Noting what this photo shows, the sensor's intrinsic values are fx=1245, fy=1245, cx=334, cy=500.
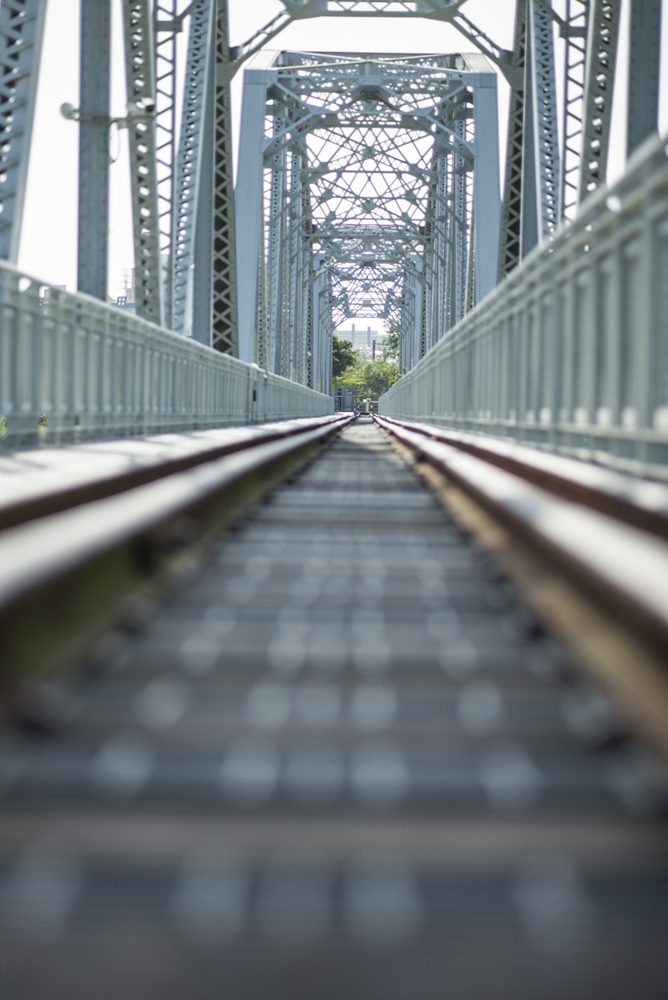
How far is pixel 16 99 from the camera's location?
1166 centimetres

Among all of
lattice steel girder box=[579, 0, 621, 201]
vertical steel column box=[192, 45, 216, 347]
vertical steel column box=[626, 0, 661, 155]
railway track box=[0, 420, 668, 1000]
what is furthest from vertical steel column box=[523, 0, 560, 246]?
railway track box=[0, 420, 668, 1000]

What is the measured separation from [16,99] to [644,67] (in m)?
6.55

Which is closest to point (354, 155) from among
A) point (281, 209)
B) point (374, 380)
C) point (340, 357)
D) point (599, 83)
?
point (281, 209)

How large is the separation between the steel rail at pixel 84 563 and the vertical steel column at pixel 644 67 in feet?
29.0

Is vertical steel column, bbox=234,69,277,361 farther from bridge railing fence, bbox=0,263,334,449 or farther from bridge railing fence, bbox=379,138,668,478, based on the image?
bridge railing fence, bbox=379,138,668,478

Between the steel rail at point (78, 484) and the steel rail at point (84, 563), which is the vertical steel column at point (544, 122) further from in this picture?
the steel rail at point (84, 563)

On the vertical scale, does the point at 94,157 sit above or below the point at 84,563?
above

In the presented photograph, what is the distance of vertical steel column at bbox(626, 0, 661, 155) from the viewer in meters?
13.3

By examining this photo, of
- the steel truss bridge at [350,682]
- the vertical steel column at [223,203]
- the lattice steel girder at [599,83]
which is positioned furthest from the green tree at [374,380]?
the steel truss bridge at [350,682]

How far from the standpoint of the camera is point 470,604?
Result: 179 inches

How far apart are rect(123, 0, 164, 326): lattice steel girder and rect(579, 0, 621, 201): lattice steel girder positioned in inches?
225

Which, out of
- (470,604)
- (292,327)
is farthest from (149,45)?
(292,327)

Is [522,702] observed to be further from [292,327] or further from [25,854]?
[292,327]

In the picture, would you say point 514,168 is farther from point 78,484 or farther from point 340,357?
point 340,357
